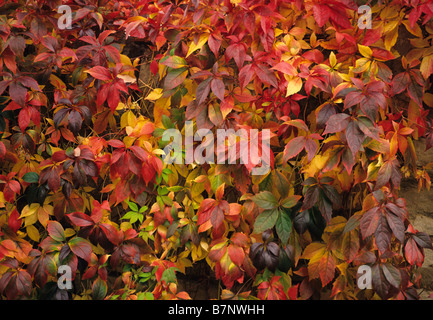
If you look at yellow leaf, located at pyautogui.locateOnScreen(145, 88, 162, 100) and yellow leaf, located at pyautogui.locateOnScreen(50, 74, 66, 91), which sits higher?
yellow leaf, located at pyautogui.locateOnScreen(50, 74, 66, 91)

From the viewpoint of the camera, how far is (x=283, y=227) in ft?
4.69

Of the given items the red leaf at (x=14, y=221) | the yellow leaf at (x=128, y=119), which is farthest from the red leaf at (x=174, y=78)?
the red leaf at (x=14, y=221)

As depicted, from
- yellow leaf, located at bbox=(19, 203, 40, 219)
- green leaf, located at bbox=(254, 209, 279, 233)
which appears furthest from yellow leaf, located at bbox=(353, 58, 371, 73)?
yellow leaf, located at bbox=(19, 203, 40, 219)

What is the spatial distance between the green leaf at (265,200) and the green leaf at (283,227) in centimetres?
5

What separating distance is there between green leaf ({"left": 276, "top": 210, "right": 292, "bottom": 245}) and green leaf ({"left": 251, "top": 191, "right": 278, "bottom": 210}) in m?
0.05

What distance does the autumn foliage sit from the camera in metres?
1.40

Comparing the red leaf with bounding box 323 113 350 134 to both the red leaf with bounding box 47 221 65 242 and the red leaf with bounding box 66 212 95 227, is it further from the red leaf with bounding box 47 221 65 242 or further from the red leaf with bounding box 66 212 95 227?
the red leaf with bounding box 47 221 65 242

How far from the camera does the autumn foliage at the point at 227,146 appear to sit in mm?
1396

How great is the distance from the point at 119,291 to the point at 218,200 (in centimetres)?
58

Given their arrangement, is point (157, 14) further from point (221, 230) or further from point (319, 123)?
point (221, 230)

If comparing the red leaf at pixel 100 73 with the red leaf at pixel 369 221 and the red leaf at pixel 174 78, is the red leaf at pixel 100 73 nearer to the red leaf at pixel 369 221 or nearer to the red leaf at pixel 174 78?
the red leaf at pixel 174 78

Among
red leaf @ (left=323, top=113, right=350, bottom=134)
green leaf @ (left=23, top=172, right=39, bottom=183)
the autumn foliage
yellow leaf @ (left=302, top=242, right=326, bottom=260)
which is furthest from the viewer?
green leaf @ (left=23, top=172, right=39, bottom=183)

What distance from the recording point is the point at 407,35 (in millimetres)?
1566

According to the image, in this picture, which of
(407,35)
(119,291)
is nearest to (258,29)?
(407,35)
